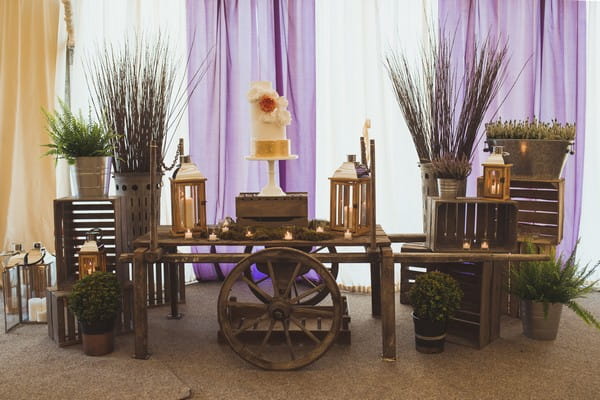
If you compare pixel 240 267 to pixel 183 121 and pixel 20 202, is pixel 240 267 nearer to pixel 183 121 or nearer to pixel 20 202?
pixel 183 121

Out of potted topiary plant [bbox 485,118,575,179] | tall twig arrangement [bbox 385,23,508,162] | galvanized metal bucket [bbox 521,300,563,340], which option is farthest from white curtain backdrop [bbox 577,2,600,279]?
galvanized metal bucket [bbox 521,300,563,340]

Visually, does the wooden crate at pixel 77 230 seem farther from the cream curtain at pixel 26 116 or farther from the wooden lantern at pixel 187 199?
the cream curtain at pixel 26 116

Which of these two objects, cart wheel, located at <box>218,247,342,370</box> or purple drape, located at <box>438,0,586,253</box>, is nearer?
cart wheel, located at <box>218,247,342,370</box>

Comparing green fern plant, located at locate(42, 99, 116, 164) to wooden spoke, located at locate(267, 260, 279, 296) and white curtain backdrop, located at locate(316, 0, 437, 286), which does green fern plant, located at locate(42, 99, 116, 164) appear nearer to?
wooden spoke, located at locate(267, 260, 279, 296)

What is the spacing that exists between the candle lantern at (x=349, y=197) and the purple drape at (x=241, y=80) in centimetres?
137

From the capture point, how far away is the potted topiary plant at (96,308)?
3359mm

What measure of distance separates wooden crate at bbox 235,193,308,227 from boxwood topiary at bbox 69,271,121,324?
0.74 meters

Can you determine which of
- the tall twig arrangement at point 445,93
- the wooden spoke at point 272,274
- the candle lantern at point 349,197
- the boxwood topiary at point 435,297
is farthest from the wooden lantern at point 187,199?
the tall twig arrangement at point 445,93

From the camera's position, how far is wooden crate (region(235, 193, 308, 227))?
11.8 ft

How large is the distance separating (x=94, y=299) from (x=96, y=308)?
0.05 m

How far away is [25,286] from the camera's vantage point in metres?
4.06

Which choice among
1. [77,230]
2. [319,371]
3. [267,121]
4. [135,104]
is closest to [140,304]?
[77,230]

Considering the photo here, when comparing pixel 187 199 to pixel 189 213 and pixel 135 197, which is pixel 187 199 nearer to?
pixel 189 213

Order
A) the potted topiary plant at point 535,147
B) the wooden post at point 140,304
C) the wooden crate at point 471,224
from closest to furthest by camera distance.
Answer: the wooden post at point 140,304, the wooden crate at point 471,224, the potted topiary plant at point 535,147
